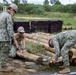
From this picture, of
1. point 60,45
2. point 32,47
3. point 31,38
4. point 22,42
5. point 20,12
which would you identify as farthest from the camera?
point 20,12

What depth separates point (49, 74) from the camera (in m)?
9.44

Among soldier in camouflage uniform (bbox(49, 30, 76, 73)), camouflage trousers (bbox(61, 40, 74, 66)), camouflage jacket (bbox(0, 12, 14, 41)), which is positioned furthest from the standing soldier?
camouflage trousers (bbox(61, 40, 74, 66))

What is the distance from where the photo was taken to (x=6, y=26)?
9117 millimetres

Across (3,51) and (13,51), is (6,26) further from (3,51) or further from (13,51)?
(13,51)

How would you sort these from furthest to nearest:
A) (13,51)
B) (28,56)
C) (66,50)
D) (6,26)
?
(13,51), (28,56), (66,50), (6,26)

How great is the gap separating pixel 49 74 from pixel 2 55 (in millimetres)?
1515

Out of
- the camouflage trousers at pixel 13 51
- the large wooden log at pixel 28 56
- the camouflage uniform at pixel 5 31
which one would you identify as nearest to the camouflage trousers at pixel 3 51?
the camouflage uniform at pixel 5 31

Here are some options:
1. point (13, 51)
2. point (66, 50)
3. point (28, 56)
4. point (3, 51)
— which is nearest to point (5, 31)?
point (3, 51)

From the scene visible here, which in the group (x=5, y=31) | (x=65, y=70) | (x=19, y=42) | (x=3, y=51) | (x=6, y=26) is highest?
(x=6, y=26)

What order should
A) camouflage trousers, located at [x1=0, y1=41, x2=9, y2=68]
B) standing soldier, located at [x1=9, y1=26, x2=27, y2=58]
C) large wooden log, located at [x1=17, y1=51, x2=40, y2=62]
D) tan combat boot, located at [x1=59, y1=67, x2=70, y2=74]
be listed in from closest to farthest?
camouflage trousers, located at [x1=0, y1=41, x2=9, y2=68] < tan combat boot, located at [x1=59, y1=67, x2=70, y2=74] < large wooden log, located at [x1=17, y1=51, x2=40, y2=62] < standing soldier, located at [x1=9, y1=26, x2=27, y2=58]

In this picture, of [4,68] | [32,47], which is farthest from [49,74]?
[32,47]

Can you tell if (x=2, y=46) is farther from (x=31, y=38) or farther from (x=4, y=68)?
(x=31, y=38)

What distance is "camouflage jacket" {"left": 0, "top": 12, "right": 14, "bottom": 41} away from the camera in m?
Result: 9.00

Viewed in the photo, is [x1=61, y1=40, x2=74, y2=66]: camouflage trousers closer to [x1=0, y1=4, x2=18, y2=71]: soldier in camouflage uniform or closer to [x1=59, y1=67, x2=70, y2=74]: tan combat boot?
[x1=59, y1=67, x2=70, y2=74]: tan combat boot
